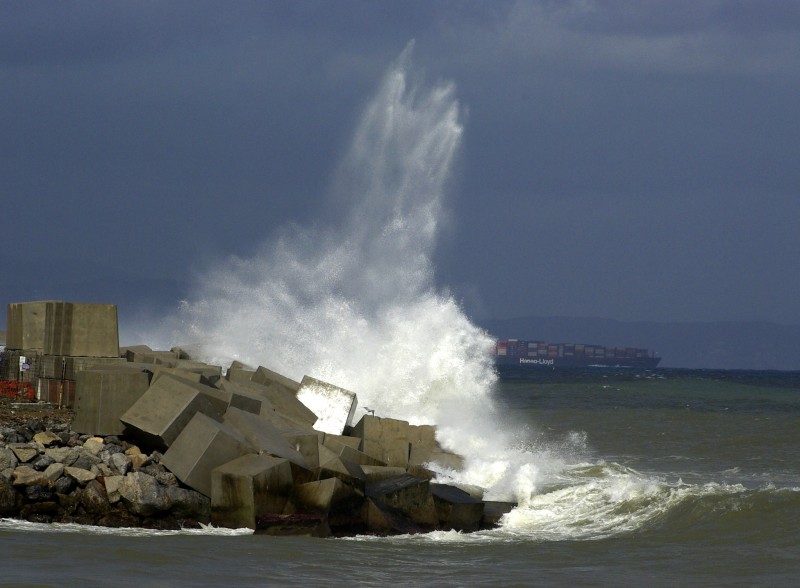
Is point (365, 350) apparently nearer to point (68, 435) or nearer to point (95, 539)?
point (68, 435)

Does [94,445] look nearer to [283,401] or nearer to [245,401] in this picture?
[245,401]

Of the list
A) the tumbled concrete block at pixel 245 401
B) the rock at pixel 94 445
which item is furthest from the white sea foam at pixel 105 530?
the tumbled concrete block at pixel 245 401

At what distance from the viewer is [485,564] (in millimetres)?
9125

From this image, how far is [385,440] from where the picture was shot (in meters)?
13.9

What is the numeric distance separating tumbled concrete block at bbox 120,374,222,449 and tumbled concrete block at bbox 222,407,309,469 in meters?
0.27

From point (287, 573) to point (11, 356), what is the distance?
995 centimetres

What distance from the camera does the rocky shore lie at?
9.97 metres

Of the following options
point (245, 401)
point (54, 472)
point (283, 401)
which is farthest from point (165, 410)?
point (283, 401)

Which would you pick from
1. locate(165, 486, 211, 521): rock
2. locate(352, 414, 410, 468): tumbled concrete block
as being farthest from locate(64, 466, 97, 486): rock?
locate(352, 414, 410, 468): tumbled concrete block

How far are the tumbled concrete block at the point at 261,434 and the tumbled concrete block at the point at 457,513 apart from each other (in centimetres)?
133

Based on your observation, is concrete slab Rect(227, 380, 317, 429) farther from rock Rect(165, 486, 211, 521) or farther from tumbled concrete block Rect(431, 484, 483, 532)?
rock Rect(165, 486, 211, 521)

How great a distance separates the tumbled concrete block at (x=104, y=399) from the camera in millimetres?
11484

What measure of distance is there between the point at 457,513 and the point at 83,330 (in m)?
6.88

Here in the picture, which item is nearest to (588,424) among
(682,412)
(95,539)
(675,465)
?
(682,412)
